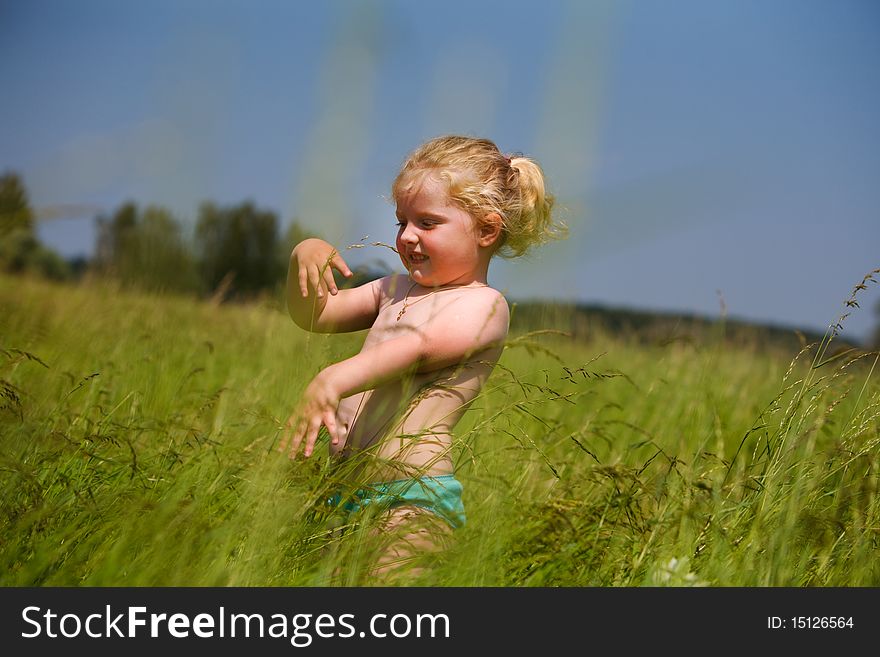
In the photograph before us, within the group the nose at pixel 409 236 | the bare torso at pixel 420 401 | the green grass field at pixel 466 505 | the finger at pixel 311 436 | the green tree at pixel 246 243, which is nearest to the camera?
the green grass field at pixel 466 505

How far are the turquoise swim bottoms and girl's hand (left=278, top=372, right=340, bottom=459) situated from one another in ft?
0.56

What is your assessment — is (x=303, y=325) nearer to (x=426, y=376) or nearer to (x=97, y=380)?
(x=426, y=376)

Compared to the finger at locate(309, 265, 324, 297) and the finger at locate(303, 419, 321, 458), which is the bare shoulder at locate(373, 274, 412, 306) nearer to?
the finger at locate(309, 265, 324, 297)

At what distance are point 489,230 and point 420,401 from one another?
578 millimetres

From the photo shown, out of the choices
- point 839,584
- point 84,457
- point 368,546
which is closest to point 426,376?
point 368,546

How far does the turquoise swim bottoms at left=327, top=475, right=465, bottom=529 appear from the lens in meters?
1.90

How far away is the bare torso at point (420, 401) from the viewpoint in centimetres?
201

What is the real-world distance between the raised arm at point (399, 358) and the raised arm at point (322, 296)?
356 mm

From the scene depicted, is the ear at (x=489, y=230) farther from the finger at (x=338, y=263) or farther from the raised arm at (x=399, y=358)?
the finger at (x=338, y=263)

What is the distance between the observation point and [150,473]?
208 cm

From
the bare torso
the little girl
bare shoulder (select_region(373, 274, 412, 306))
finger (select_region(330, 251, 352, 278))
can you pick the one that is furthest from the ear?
finger (select_region(330, 251, 352, 278))

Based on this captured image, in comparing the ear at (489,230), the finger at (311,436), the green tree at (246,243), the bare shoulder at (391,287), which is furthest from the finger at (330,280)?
the green tree at (246,243)

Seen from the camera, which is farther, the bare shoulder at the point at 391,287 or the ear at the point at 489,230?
the bare shoulder at the point at 391,287
